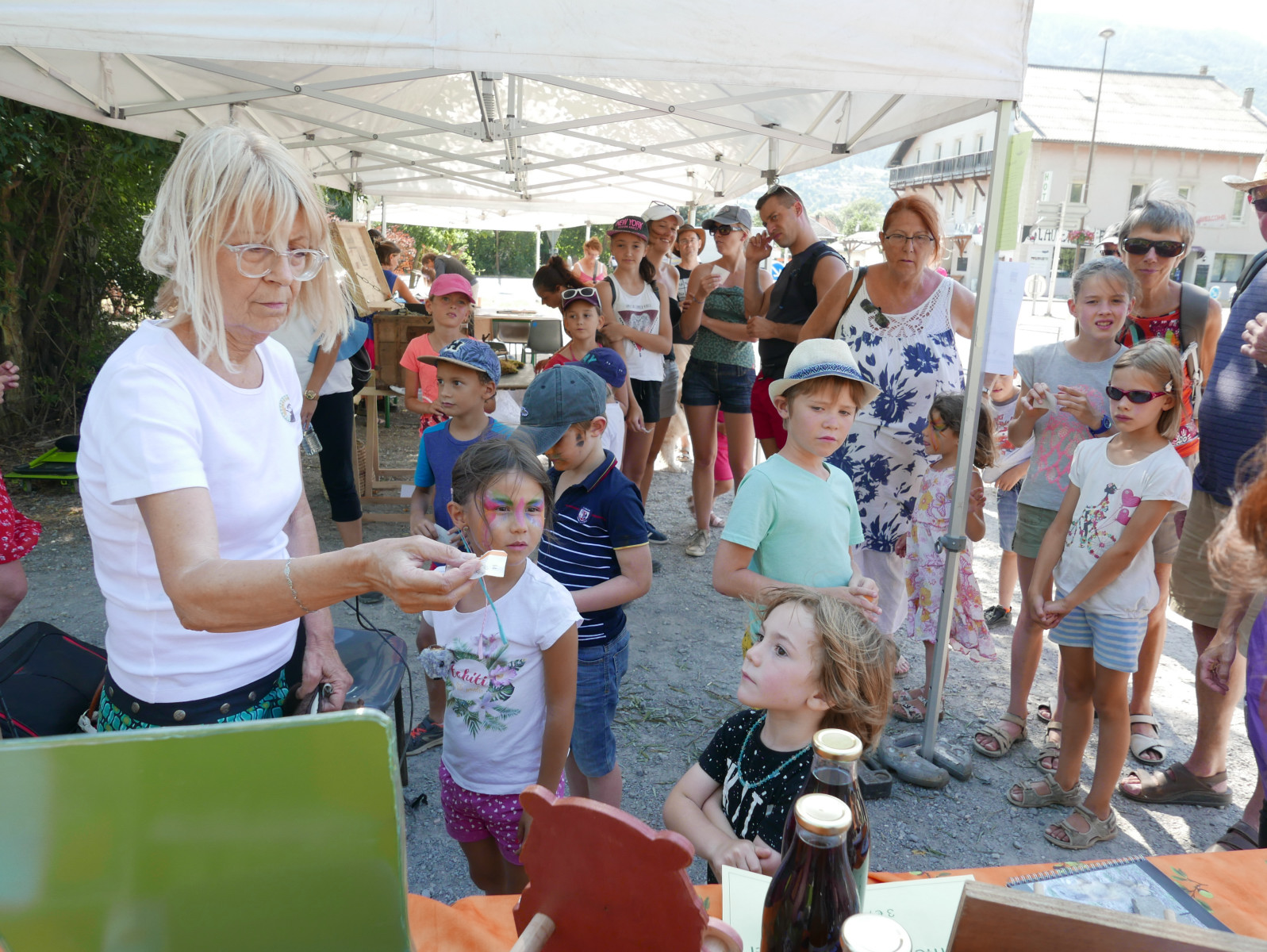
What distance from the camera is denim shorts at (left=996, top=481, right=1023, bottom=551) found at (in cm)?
400

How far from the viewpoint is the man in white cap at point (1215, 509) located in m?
2.66

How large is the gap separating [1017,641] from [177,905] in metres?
2.92

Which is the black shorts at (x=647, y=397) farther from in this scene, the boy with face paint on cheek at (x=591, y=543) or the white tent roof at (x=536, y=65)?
the boy with face paint on cheek at (x=591, y=543)

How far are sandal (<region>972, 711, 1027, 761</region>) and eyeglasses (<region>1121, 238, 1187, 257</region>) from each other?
1855mm

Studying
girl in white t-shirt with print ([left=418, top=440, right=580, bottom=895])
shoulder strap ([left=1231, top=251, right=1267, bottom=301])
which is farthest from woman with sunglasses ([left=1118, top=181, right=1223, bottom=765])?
girl in white t-shirt with print ([left=418, top=440, right=580, bottom=895])

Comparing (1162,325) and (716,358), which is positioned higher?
(1162,325)

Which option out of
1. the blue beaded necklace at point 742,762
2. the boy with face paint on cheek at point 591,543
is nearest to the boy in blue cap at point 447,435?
the boy with face paint on cheek at point 591,543

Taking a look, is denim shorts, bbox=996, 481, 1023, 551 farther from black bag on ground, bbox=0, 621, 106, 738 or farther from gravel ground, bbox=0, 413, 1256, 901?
black bag on ground, bbox=0, 621, 106, 738

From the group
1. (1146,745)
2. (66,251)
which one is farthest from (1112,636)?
(66,251)

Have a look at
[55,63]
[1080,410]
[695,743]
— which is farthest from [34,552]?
[1080,410]

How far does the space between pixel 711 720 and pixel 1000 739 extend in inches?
44.2

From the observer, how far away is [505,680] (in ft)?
5.72

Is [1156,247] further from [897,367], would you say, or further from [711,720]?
[711,720]

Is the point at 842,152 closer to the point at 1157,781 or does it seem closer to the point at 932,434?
the point at 932,434
